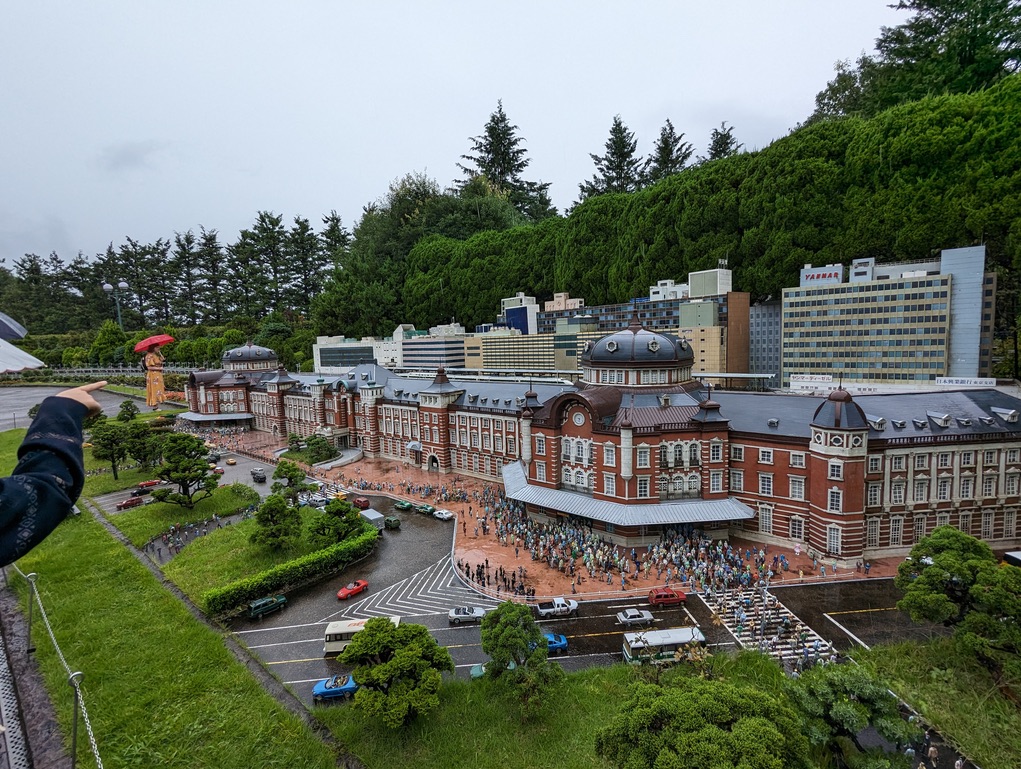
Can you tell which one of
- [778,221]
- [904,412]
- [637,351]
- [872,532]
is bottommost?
[872,532]

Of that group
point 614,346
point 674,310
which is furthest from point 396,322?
point 614,346

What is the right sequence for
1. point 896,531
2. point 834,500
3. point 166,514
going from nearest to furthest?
point 834,500 → point 896,531 → point 166,514

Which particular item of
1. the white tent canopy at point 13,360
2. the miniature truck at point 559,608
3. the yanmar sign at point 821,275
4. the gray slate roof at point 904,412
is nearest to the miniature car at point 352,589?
the miniature truck at point 559,608

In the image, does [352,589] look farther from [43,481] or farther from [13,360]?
[43,481]

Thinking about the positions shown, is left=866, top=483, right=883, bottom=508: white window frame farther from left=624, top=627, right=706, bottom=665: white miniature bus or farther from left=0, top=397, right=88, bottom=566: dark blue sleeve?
left=0, top=397, right=88, bottom=566: dark blue sleeve

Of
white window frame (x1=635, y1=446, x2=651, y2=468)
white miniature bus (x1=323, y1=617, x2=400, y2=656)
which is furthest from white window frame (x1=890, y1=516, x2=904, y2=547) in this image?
white miniature bus (x1=323, y1=617, x2=400, y2=656)

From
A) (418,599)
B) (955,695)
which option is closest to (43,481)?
(418,599)

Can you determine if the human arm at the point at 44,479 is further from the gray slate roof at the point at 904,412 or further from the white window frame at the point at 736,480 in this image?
the white window frame at the point at 736,480
